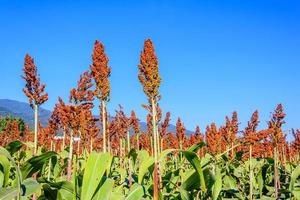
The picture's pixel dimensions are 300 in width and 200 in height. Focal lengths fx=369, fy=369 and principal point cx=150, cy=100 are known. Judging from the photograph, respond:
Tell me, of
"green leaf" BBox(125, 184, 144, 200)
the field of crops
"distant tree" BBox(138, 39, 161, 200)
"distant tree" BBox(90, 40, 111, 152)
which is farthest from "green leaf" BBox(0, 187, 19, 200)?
"distant tree" BBox(90, 40, 111, 152)

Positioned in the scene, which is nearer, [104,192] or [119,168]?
[104,192]

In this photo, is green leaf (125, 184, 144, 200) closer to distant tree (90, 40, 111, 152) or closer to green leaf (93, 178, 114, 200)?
green leaf (93, 178, 114, 200)

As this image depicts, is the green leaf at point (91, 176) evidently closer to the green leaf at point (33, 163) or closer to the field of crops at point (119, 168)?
the field of crops at point (119, 168)

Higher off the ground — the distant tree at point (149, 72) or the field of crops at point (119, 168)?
the distant tree at point (149, 72)

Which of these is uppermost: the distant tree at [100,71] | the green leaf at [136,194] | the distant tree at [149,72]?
the distant tree at [100,71]

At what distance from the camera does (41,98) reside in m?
5.93

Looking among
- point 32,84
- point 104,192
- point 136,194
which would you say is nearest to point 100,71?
point 32,84

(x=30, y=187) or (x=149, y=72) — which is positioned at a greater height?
(x=149, y=72)

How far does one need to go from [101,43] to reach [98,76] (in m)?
0.55

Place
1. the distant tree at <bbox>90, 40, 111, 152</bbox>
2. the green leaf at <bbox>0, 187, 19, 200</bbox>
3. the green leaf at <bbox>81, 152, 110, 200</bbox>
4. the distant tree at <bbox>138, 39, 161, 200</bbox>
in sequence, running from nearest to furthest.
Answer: the green leaf at <bbox>0, 187, 19, 200</bbox> < the green leaf at <bbox>81, 152, 110, 200</bbox> < the distant tree at <bbox>138, 39, 161, 200</bbox> < the distant tree at <bbox>90, 40, 111, 152</bbox>

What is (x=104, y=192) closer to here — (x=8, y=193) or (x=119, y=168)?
(x=8, y=193)

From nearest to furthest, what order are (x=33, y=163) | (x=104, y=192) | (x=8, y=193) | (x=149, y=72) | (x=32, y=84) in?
(x=8, y=193) → (x=104, y=192) → (x=33, y=163) → (x=149, y=72) → (x=32, y=84)

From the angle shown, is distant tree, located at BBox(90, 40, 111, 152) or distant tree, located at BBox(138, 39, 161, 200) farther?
distant tree, located at BBox(90, 40, 111, 152)

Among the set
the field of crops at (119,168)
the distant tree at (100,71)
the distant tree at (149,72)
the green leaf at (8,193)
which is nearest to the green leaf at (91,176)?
the field of crops at (119,168)
